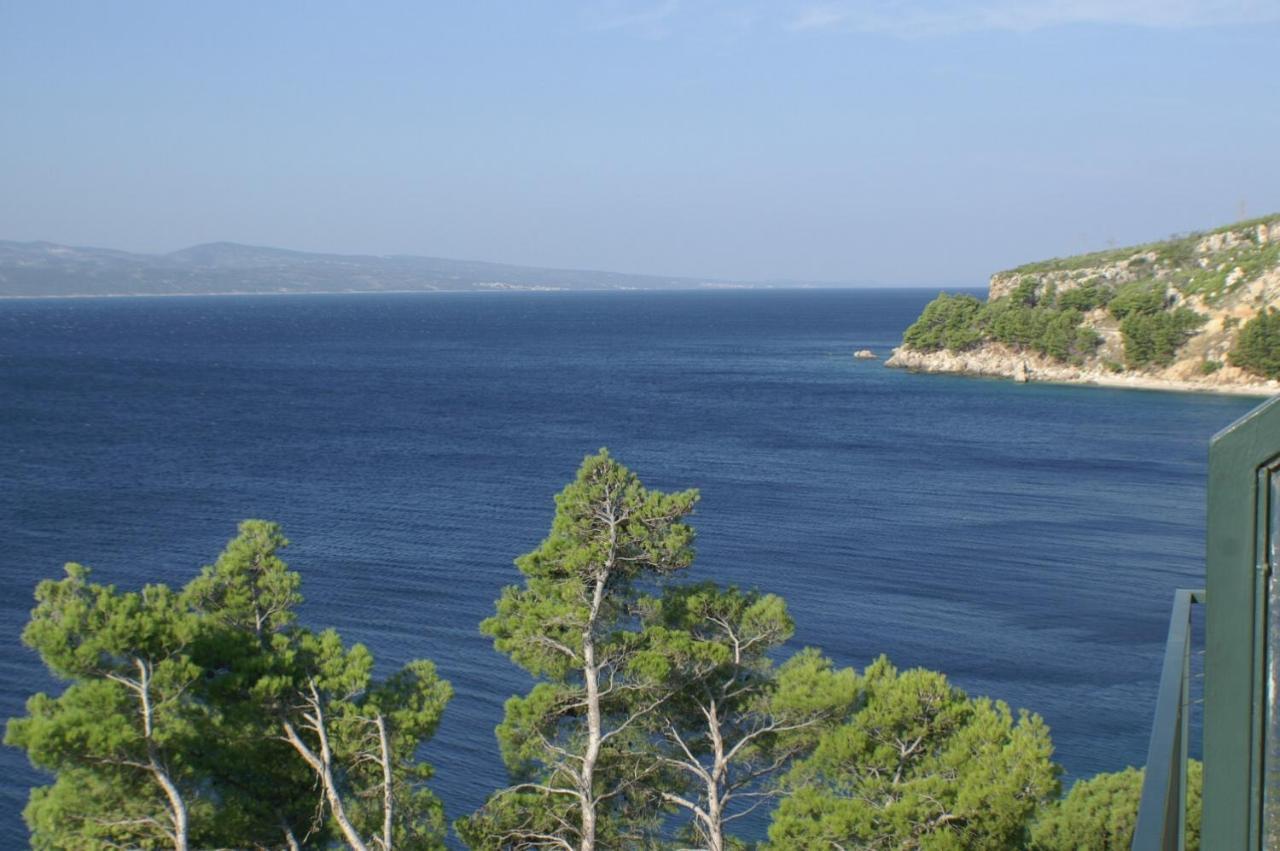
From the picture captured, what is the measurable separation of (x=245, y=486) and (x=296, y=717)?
28366 millimetres

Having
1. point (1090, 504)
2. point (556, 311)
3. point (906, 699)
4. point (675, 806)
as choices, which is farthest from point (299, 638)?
point (556, 311)

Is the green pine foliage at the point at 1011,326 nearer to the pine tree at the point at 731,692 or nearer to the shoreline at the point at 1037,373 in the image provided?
the shoreline at the point at 1037,373

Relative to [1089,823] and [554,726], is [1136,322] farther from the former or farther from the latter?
[554,726]

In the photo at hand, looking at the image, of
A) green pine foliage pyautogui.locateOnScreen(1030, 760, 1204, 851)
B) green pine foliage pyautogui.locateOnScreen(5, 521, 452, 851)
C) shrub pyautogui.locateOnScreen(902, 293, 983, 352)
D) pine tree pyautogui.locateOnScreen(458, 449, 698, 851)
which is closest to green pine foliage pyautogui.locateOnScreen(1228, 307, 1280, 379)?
shrub pyautogui.locateOnScreen(902, 293, 983, 352)

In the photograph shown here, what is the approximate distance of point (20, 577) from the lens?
2598 centimetres

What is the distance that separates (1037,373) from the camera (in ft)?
221

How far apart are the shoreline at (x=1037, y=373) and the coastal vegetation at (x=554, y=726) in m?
48.7

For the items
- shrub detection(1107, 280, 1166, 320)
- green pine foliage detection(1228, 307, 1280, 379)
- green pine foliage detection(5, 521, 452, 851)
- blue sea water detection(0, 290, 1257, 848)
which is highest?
shrub detection(1107, 280, 1166, 320)

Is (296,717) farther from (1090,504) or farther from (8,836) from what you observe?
(1090,504)

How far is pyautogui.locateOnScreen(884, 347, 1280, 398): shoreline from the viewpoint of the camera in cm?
5775

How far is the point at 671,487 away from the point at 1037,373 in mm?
37186

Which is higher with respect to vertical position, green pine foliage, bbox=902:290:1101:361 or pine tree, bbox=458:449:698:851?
green pine foliage, bbox=902:290:1101:361

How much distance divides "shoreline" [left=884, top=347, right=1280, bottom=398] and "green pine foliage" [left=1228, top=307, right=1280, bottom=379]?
660 millimetres

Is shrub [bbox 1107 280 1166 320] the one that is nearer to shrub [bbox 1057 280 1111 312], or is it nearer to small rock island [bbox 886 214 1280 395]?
small rock island [bbox 886 214 1280 395]
